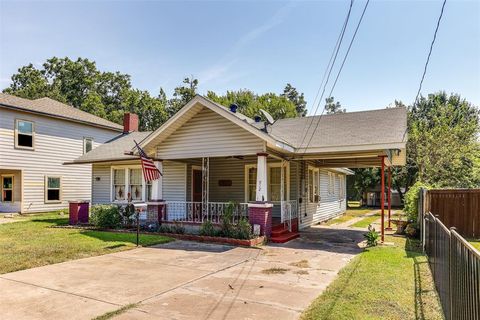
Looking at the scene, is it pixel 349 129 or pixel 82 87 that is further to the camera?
pixel 82 87

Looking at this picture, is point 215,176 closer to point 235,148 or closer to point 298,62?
point 235,148

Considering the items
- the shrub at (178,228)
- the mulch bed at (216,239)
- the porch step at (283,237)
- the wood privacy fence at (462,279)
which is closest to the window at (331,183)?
the porch step at (283,237)

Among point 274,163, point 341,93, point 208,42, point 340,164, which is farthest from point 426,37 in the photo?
point 208,42

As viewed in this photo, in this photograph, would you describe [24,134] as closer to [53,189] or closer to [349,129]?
[53,189]

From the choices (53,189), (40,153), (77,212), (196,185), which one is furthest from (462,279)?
(53,189)

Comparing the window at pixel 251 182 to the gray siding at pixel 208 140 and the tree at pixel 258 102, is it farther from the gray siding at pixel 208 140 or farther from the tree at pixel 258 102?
the tree at pixel 258 102

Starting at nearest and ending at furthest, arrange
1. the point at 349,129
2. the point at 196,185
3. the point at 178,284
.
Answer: the point at 178,284, the point at 349,129, the point at 196,185

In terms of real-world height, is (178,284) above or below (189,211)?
below

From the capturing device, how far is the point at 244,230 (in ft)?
35.6

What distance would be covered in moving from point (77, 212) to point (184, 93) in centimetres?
3353

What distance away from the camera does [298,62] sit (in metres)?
12.4

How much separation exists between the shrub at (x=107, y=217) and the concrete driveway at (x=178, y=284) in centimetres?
432

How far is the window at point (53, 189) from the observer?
20.5 m

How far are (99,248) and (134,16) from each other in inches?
329
